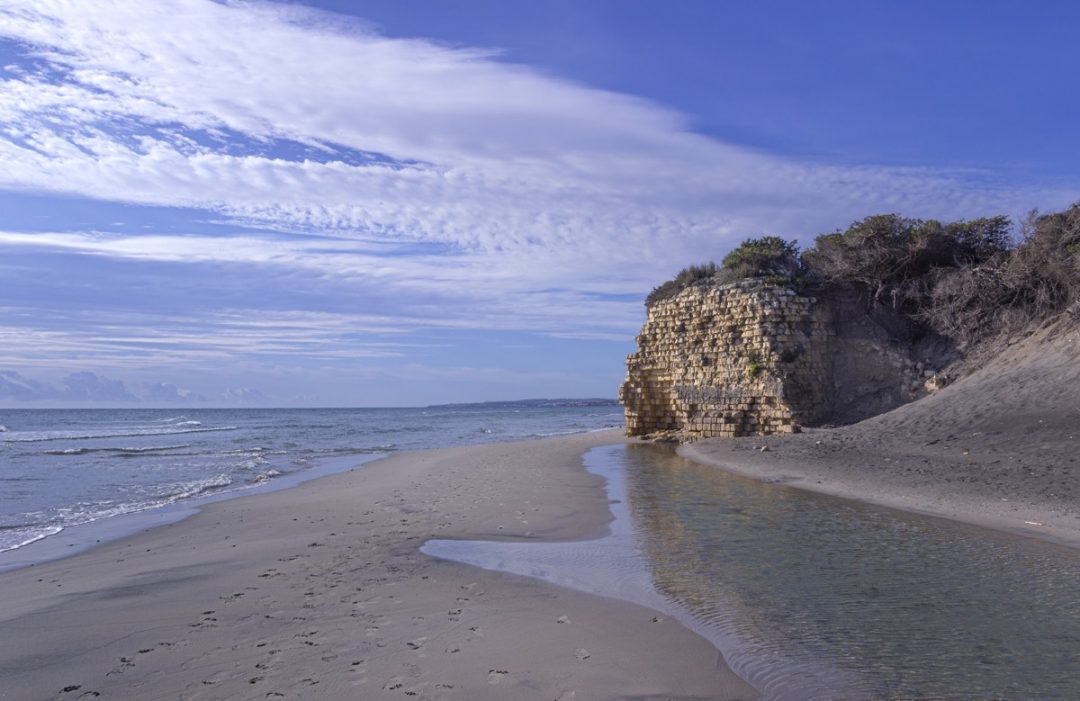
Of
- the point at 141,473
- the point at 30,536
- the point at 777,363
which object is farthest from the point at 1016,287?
the point at 141,473

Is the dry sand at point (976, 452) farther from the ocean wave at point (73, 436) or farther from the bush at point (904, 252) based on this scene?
the ocean wave at point (73, 436)

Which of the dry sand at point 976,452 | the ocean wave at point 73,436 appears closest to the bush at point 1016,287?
the dry sand at point 976,452

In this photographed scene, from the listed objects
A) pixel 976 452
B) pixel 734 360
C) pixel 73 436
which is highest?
pixel 734 360

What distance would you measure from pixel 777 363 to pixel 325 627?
1803 cm

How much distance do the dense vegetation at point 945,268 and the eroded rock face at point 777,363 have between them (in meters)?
0.95

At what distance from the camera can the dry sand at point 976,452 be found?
1025cm

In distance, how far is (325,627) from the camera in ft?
19.6

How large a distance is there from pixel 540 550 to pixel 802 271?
17905mm

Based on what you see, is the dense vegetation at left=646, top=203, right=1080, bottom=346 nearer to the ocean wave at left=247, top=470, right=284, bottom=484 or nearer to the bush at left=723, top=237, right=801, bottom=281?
the bush at left=723, top=237, right=801, bottom=281

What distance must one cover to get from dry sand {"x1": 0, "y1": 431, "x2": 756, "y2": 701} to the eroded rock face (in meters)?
12.6

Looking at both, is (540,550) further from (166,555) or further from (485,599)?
(166,555)

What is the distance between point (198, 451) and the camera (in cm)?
2847

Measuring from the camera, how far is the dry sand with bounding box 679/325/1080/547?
1025 centimetres

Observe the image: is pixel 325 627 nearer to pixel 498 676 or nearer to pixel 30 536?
pixel 498 676
